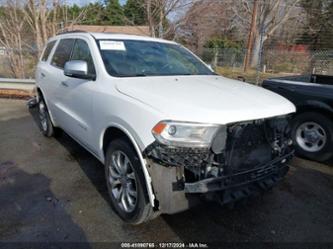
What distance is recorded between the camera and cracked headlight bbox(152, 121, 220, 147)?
2129 millimetres

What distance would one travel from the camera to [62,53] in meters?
4.32

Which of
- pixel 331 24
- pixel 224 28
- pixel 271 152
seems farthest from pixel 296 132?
pixel 331 24

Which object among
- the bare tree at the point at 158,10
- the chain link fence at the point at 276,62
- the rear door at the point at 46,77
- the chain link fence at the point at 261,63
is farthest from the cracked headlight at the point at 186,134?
the chain link fence at the point at 276,62

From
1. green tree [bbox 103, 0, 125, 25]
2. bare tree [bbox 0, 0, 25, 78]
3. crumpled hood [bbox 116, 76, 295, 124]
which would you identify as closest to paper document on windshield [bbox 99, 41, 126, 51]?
crumpled hood [bbox 116, 76, 295, 124]

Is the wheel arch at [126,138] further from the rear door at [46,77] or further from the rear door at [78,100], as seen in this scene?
the rear door at [46,77]

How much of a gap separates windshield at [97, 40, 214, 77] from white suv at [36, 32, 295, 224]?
14 millimetres

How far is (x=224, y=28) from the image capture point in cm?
3002

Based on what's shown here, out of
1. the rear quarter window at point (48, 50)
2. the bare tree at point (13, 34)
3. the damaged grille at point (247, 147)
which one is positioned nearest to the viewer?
the damaged grille at point (247, 147)

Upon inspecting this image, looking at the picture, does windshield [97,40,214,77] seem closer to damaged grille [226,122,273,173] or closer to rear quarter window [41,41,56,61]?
damaged grille [226,122,273,173]

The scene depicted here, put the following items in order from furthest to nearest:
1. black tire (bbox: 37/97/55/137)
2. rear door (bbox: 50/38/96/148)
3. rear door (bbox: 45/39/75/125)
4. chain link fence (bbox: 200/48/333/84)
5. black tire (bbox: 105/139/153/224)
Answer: chain link fence (bbox: 200/48/333/84) < black tire (bbox: 37/97/55/137) < rear door (bbox: 45/39/75/125) < rear door (bbox: 50/38/96/148) < black tire (bbox: 105/139/153/224)

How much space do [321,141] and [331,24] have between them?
30167 mm

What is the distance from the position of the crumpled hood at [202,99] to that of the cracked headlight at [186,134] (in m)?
0.05

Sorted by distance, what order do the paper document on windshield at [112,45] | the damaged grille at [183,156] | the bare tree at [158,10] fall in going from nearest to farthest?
the damaged grille at [183,156]
the paper document on windshield at [112,45]
the bare tree at [158,10]

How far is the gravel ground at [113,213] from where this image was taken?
2.60 meters
